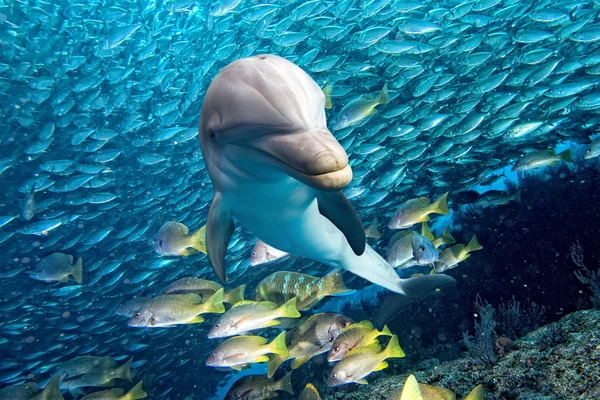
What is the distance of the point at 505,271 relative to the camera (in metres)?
10.8

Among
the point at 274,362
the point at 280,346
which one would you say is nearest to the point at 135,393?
the point at 274,362

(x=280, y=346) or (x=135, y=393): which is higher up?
(x=280, y=346)

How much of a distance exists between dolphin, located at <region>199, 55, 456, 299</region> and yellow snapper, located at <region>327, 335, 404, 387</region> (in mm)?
2261

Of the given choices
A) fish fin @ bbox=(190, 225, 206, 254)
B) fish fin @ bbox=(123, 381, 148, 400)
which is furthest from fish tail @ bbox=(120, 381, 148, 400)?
fish fin @ bbox=(190, 225, 206, 254)

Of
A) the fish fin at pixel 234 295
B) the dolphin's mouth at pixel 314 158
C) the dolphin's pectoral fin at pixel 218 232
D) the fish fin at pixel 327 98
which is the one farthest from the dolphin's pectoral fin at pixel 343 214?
the fish fin at pixel 234 295

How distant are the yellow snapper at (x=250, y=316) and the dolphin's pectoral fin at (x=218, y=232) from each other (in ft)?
7.07

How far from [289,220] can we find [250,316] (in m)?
2.79

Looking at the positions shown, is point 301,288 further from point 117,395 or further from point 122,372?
point 122,372

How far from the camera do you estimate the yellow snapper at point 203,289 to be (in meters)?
5.66

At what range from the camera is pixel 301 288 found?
16.4 ft

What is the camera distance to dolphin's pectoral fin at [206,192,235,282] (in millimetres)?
2543

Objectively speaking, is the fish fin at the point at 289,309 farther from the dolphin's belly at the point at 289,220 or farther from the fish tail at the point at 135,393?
the fish tail at the point at 135,393

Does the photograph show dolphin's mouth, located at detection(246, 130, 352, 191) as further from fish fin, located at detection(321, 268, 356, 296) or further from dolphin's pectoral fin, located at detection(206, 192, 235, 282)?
fish fin, located at detection(321, 268, 356, 296)

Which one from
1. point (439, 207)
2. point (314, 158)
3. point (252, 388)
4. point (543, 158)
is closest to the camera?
point (314, 158)
